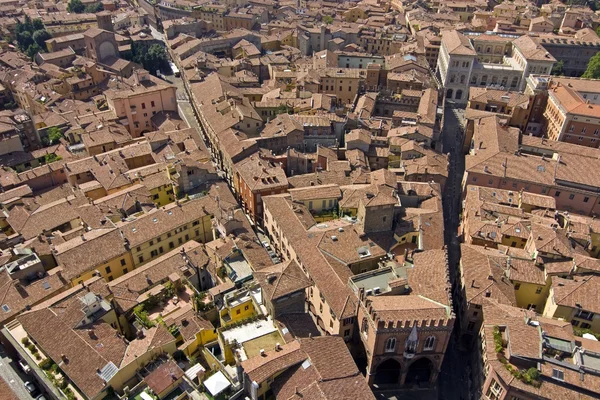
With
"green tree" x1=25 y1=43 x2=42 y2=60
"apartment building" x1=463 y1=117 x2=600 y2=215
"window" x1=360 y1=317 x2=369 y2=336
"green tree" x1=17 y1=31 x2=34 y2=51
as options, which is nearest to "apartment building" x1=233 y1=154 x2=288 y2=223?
"window" x1=360 y1=317 x2=369 y2=336

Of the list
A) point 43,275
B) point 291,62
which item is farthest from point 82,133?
point 291,62

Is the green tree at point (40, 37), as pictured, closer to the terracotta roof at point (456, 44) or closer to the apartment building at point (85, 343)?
the apartment building at point (85, 343)

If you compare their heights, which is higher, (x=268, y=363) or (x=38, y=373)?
(x=268, y=363)

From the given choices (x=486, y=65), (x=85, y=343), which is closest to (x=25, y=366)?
(x=85, y=343)

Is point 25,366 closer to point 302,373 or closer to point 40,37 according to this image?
point 302,373

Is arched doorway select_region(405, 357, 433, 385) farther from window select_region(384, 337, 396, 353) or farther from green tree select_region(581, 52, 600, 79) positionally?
green tree select_region(581, 52, 600, 79)

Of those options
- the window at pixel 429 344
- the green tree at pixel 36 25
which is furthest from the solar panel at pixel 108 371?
the green tree at pixel 36 25

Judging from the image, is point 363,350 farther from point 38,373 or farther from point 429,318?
point 38,373

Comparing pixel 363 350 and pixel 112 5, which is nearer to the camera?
pixel 363 350
